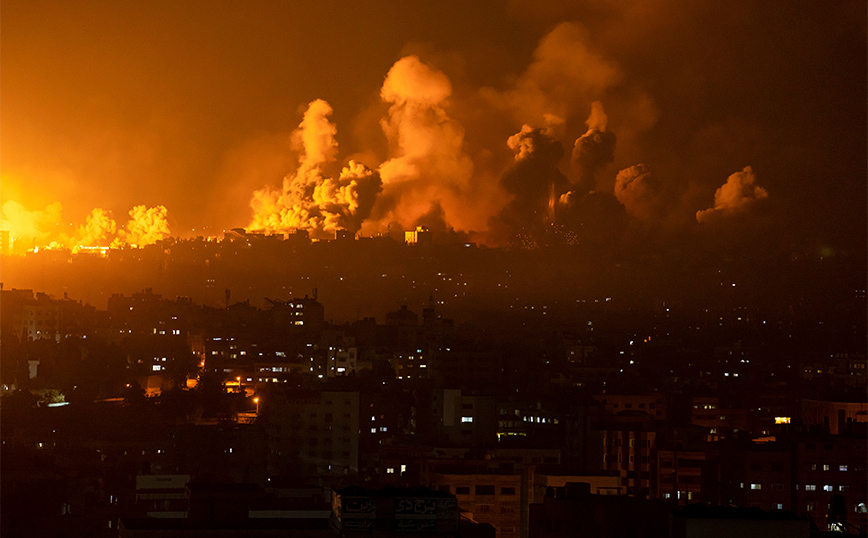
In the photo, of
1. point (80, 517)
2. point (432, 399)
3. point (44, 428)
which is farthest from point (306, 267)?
point (80, 517)

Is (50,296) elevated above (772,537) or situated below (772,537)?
above

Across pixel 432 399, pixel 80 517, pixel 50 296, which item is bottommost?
pixel 80 517

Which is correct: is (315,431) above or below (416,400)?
below

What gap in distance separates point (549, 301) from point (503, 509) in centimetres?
1691

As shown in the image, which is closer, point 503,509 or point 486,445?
point 503,509

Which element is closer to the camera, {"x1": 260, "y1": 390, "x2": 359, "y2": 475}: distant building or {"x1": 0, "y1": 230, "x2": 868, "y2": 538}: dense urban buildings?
{"x1": 0, "y1": 230, "x2": 868, "y2": 538}: dense urban buildings

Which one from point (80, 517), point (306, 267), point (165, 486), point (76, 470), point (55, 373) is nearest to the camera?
point (80, 517)

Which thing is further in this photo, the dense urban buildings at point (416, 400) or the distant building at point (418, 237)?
the distant building at point (418, 237)

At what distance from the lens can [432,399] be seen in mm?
20750

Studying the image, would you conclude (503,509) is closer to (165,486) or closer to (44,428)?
(165,486)

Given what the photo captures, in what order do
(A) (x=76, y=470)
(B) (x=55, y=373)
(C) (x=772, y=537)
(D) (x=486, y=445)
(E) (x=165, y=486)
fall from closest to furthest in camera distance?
(C) (x=772, y=537)
(E) (x=165, y=486)
(A) (x=76, y=470)
(D) (x=486, y=445)
(B) (x=55, y=373)

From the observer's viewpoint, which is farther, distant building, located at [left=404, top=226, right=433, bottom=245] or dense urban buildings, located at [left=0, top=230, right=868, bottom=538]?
distant building, located at [left=404, top=226, right=433, bottom=245]

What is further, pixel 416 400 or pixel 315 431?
pixel 416 400

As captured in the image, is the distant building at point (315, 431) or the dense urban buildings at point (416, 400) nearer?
the dense urban buildings at point (416, 400)
